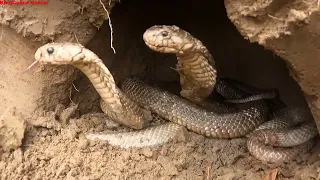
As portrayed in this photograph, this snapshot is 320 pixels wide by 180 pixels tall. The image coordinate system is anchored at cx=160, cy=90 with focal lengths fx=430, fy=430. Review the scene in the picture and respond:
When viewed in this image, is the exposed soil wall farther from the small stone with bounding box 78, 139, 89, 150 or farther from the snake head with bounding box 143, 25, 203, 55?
the small stone with bounding box 78, 139, 89, 150

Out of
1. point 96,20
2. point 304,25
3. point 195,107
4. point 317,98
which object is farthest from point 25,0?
point 317,98

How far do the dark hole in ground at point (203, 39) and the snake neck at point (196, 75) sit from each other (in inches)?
33.6

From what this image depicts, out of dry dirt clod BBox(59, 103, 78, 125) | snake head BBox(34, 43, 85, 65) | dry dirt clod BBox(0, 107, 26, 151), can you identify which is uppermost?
snake head BBox(34, 43, 85, 65)

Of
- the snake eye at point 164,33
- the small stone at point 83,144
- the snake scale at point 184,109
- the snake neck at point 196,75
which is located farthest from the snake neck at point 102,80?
the snake neck at point 196,75

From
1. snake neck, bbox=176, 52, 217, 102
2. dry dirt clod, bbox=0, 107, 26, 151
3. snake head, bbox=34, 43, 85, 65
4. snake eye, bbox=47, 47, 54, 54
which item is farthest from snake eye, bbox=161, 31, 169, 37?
dry dirt clod, bbox=0, 107, 26, 151

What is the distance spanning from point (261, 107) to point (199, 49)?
1.16 m

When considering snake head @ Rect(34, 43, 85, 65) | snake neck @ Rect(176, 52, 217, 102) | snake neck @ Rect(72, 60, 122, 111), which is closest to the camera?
snake head @ Rect(34, 43, 85, 65)

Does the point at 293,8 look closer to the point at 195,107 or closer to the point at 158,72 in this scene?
the point at 195,107

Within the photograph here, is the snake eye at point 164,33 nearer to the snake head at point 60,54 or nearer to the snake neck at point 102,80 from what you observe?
the snake neck at point 102,80

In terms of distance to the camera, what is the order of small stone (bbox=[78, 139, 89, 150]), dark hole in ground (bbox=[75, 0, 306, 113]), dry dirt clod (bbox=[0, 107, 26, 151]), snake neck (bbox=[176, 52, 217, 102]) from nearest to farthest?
dry dirt clod (bbox=[0, 107, 26, 151])
small stone (bbox=[78, 139, 89, 150])
snake neck (bbox=[176, 52, 217, 102])
dark hole in ground (bbox=[75, 0, 306, 113])

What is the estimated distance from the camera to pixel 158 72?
526 cm

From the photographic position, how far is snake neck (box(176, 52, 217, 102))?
3529 mm

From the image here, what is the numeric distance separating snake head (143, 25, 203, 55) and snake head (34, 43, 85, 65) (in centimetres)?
54

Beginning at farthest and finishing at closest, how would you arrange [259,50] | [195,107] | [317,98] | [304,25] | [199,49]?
[259,50], [195,107], [199,49], [317,98], [304,25]
